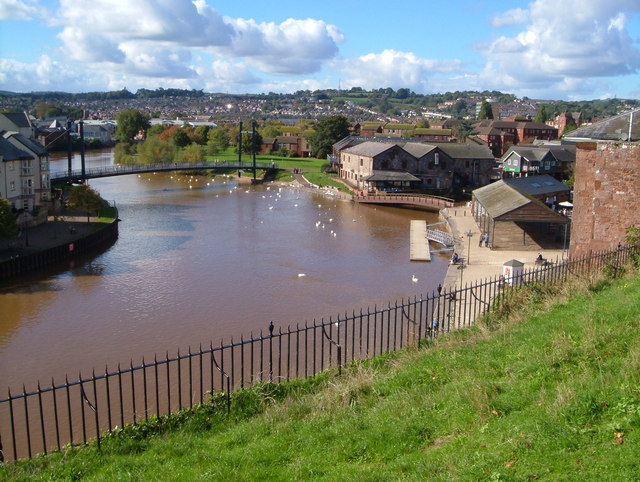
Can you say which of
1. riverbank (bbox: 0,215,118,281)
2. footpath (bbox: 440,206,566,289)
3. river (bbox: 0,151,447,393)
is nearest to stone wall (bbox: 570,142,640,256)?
footpath (bbox: 440,206,566,289)

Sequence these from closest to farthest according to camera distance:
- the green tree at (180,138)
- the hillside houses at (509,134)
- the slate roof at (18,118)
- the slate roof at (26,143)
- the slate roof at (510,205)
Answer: the slate roof at (510,205), the slate roof at (26,143), the slate roof at (18,118), the green tree at (180,138), the hillside houses at (509,134)

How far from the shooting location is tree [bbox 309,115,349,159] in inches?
3344

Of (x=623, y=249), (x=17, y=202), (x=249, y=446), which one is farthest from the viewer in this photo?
(x=17, y=202)

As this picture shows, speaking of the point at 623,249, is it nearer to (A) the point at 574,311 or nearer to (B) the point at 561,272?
(B) the point at 561,272

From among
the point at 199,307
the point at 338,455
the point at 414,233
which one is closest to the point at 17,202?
the point at 199,307

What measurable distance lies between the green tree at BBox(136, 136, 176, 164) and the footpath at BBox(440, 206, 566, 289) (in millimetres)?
48464

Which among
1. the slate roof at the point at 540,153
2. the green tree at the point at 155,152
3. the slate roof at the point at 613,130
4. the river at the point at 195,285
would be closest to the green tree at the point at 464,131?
the slate roof at the point at 540,153

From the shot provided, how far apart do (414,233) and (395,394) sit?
3052 cm

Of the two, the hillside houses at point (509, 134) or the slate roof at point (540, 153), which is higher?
the hillside houses at point (509, 134)

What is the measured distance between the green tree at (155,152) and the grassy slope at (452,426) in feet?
235

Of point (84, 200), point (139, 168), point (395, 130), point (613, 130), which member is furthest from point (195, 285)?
point (395, 130)

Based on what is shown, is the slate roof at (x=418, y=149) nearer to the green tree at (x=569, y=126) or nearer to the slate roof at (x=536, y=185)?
the slate roof at (x=536, y=185)

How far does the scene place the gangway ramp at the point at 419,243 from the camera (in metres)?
32.7

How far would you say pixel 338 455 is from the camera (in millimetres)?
7691
